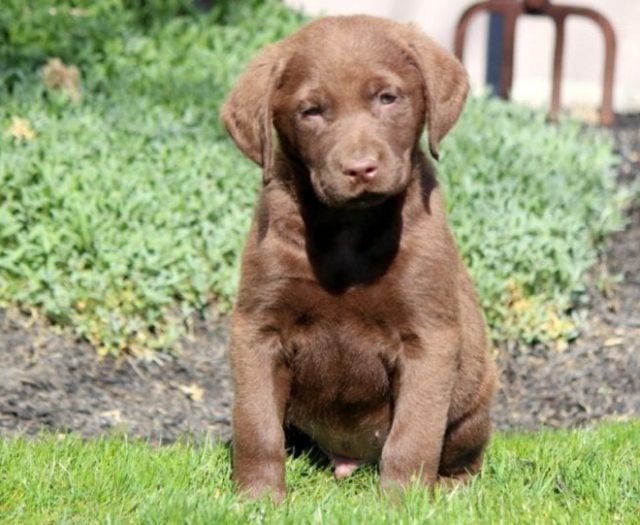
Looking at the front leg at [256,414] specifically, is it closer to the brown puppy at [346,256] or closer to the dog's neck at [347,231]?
the brown puppy at [346,256]

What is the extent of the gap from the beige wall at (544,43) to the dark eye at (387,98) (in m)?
7.45

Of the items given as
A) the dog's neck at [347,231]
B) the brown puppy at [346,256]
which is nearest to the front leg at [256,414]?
the brown puppy at [346,256]

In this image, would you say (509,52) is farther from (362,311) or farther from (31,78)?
(362,311)

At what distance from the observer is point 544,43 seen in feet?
40.5

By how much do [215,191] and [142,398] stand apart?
1557 mm

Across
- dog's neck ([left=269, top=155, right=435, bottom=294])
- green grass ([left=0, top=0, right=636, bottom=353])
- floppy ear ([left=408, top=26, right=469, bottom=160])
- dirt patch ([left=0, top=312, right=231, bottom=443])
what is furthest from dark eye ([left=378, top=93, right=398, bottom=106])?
green grass ([left=0, top=0, right=636, bottom=353])

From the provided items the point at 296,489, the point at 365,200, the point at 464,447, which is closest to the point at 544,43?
the point at 464,447

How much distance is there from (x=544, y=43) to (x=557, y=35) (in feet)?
4.26

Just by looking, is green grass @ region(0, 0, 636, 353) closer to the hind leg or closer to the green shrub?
the green shrub

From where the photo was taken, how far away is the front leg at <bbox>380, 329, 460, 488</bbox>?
473 cm

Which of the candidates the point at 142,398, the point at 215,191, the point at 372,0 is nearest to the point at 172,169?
the point at 215,191

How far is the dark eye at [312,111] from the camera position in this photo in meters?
4.81

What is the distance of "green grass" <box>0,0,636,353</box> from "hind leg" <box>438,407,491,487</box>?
2236 millimetres

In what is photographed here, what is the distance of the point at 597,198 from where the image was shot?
28.5 feet
